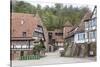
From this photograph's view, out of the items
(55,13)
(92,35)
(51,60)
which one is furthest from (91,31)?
(51,60)

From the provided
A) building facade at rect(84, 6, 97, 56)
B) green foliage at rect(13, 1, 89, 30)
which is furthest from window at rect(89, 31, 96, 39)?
green foliage at rect(13, 1, 89, 30)

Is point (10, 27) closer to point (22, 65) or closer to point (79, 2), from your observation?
point (22, 65)

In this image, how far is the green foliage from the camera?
2232 mm

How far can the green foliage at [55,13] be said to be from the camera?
2.23m

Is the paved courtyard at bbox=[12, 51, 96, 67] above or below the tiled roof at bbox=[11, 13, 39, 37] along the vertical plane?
below

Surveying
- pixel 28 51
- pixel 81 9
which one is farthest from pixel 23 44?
pixel 81 9

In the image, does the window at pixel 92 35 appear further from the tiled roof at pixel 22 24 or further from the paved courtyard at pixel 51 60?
the tiled roof at pixel 22 24

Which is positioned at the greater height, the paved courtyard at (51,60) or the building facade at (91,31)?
the building facade at (91,31)

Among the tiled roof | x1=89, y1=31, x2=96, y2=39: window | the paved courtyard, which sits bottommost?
the paved courtyard

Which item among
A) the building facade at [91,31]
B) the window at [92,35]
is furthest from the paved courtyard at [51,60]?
the window at [92,35]

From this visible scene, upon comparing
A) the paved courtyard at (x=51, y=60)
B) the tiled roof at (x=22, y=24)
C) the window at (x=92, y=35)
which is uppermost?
the tiled roof at (x=22, y=24)

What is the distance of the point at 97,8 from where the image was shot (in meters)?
2.58

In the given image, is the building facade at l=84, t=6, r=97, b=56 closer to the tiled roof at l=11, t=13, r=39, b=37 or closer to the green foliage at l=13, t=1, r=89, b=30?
the green foliage at l=13, t=1, r=89, b=30

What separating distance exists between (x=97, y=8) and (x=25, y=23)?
1.01m
